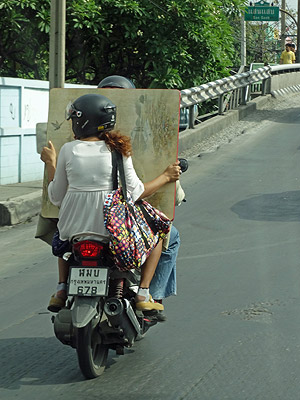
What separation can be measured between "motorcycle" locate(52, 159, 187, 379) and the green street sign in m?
33.7

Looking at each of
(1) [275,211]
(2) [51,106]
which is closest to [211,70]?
(1) [275,211]

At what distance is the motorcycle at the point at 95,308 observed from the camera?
437cm

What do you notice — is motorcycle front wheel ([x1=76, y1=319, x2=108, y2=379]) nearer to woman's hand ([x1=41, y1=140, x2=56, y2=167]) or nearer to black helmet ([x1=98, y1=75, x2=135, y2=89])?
woman's hand ([x1=41, y1=140, x2=56, y2=167])

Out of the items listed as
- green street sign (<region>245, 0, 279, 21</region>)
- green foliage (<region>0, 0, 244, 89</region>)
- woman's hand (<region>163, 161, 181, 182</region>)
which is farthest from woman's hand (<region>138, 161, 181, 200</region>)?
green street sign (<region>245, 0, 279, 21</region>)

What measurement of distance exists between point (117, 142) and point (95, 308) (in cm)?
95

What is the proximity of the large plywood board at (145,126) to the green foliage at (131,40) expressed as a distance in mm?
12865

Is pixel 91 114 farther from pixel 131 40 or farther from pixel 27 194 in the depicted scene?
pixel 131 40

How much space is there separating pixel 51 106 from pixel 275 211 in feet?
18.1

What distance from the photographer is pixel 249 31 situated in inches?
2255

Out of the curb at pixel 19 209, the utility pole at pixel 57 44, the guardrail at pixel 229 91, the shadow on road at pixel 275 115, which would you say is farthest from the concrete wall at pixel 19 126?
the shadow on road at pixel 275 115

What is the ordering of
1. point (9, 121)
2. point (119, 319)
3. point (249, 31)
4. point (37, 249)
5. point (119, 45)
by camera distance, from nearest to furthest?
point (119, 319) < point (37, 249) < point (9, 121) < point (119, 45) < point (249, 31)

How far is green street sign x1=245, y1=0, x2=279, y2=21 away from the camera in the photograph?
1464 inches

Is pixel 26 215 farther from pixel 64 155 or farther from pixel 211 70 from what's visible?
pixel 211 70

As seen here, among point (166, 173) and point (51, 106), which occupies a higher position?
point (51, 106)
